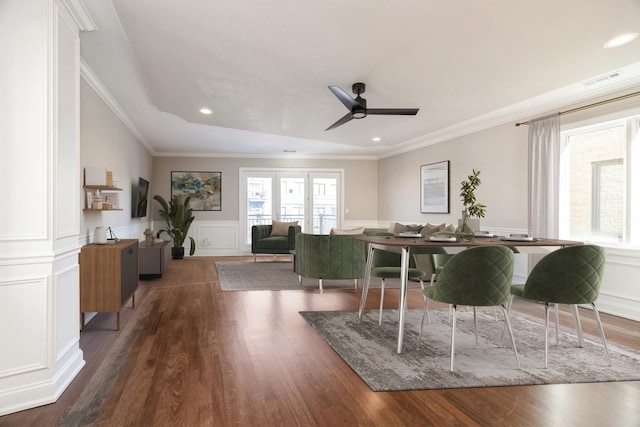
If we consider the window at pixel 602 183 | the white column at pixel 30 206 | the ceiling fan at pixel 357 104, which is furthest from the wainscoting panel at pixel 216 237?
the white column at pixel 30 206

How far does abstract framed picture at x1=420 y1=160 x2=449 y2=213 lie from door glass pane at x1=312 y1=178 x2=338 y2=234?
2971 millimetres

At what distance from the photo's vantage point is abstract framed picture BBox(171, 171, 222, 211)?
9.88 metres

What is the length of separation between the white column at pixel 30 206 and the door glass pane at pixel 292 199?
7.80 metres

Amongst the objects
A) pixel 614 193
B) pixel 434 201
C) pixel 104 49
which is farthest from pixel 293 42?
pixel 434 201

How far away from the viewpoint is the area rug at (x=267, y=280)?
5.93 metres

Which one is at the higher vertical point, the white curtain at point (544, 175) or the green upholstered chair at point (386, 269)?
the white curtain at point (544, 175)

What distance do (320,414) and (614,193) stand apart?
425 cm

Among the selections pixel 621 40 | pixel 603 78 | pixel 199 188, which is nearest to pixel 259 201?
pixel 199 188

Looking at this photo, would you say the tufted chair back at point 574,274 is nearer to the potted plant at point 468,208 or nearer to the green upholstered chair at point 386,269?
the potted plant at point 468,208

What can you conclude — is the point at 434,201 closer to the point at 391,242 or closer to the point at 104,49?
the point at 391,242

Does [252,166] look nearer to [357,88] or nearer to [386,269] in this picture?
[357,88]

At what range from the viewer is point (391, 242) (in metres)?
3.12

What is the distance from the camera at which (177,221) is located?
916 centimetres

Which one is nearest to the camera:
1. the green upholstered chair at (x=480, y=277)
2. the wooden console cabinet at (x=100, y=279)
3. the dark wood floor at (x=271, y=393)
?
the dark wood floor at (x=271, y=393)
